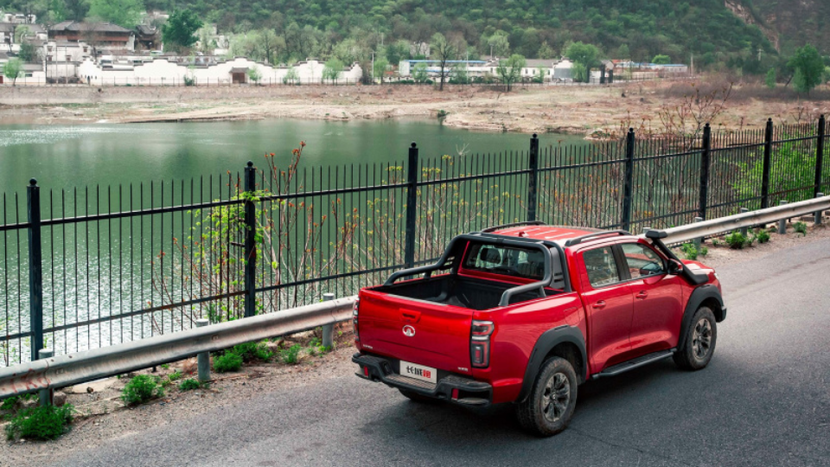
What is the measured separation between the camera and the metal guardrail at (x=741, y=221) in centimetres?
1438

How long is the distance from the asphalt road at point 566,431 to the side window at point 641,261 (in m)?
1.08

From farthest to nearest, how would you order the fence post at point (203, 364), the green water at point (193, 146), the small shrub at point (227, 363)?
the green water at point (193, 146), the small shrub at point (227, 363), the fence post at point (203, 364)

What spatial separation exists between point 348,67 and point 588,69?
156 feet

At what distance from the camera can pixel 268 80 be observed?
154m

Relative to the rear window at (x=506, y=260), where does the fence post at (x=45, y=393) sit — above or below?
below

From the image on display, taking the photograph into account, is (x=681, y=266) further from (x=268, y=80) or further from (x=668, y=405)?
(x=268, y=80)

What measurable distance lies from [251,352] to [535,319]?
3606 mm

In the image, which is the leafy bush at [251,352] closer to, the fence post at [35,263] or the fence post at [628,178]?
the fence post at [35,263]

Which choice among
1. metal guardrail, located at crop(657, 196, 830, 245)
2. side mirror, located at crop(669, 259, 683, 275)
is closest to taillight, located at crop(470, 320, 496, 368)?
side mirror, located at crop(669, 259, 683, 275)

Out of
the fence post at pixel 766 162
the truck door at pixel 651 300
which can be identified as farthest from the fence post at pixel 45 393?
the fence post at pixel 766 162

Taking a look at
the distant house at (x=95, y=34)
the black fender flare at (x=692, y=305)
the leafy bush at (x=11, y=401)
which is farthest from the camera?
the distant house at (x=95, y=34)

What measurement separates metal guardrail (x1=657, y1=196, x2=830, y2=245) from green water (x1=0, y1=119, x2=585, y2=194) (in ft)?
48.9

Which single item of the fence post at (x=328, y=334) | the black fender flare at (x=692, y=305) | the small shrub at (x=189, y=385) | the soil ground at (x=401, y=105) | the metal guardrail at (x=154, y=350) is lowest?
the small shrub at (x=189, y=385)

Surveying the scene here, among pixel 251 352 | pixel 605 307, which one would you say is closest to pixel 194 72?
pixel 251 352
